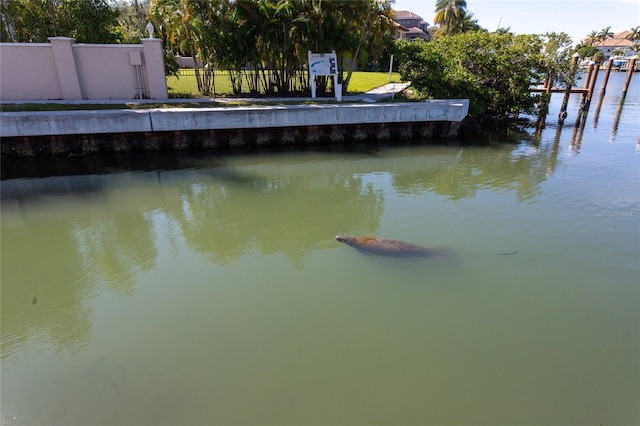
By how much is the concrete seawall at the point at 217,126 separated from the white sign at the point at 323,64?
2.22 m

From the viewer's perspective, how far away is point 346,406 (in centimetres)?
439

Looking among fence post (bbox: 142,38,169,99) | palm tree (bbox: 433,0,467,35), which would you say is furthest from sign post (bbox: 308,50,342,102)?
palm tree (bbox: 433,0,467,35)

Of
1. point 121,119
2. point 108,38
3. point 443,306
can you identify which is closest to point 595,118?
point 443,306

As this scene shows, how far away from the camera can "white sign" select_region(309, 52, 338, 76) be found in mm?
17359

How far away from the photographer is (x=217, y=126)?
1479cm

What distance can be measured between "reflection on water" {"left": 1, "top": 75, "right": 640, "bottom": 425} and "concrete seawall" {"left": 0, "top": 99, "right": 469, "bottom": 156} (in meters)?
2.89

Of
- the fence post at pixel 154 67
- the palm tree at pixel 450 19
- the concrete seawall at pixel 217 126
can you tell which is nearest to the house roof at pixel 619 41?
the palm tree at pixel 450 19

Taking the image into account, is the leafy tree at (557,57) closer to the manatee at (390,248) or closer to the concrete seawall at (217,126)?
the concrete seawall at (217,126)

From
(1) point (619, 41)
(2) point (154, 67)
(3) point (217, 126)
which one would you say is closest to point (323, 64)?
(3) point (217, 126)

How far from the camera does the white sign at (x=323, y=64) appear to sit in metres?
17.4

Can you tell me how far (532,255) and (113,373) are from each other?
725cm

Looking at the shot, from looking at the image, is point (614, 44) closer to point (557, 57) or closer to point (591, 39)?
point (591, 39)

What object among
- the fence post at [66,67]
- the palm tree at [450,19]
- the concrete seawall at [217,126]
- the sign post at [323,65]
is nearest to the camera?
the concrete seawall at [217,126]

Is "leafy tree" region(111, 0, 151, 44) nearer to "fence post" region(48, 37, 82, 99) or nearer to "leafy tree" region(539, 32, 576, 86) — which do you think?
"fence post" region(48, 37, 82, 99)
